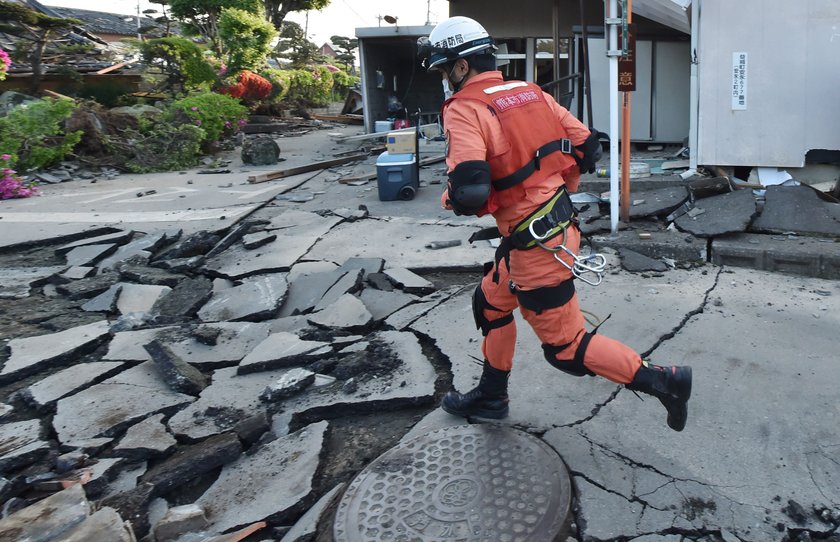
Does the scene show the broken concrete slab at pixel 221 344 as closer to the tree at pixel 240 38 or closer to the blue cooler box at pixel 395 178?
the blue cooler box at pixel 395 178

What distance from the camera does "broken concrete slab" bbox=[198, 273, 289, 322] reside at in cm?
489

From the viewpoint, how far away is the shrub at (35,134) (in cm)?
1144

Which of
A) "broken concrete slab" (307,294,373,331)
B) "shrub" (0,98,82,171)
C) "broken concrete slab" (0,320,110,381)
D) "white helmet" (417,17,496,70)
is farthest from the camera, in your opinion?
"shrub" (0,98,82,171)

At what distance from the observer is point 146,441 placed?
3.16 metres

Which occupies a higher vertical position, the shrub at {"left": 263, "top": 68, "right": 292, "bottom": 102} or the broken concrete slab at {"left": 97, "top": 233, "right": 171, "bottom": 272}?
the shrub at {"left": 263, "top": 68, "right": 292, "bottom": 102}

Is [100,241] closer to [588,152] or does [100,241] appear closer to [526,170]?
[526,170]

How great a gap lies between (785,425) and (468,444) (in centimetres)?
151

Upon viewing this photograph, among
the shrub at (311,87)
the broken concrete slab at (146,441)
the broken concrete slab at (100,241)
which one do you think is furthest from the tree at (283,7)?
the broken concrete slab at (146,441)

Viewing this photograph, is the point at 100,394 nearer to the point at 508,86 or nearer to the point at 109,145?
the point at 508,86

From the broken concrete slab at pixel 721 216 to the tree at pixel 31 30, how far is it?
53.9 feet

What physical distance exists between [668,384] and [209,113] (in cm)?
1320

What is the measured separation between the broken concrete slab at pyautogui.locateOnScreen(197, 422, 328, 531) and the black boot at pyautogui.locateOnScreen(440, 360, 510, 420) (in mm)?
719

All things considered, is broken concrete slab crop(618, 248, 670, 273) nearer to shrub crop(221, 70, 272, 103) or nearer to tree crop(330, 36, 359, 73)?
shrub crop(221, 70, 272, 103)

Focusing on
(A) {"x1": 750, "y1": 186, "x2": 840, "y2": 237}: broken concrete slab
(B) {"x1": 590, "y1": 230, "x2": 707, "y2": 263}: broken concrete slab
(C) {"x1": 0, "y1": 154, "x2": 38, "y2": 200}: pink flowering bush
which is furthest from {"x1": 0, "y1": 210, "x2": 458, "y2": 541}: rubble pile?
(C) {"x1": 0, "y1": 154, "x2": 38, "y2": 200}: pink flowering bush
